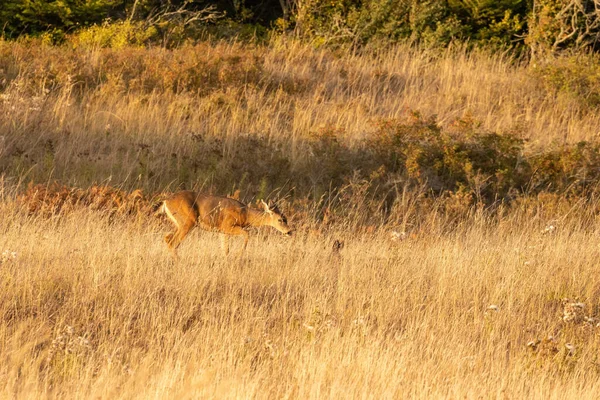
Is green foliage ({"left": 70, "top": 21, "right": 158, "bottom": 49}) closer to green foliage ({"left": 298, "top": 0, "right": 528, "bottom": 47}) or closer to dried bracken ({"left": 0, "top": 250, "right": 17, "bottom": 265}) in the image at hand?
green foliage ({"left": 298, "top": 0, "right": 528, "bottom": 47})

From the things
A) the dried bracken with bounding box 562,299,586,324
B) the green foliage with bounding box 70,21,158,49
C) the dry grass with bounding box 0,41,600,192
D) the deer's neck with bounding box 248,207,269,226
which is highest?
the dried bracken with bounding box 562,299,586,324

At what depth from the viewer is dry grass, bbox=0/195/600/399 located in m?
6.15

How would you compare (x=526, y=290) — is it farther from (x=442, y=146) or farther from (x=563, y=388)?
(x=442, y=146)

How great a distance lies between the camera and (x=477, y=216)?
37.2 ft

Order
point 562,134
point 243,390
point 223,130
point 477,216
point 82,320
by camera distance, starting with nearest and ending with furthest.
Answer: point 243,390 → point 82,320 → point 477,216 → point 223,130 → point 562,134

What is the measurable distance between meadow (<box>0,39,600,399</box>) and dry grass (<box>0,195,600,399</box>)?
3cm

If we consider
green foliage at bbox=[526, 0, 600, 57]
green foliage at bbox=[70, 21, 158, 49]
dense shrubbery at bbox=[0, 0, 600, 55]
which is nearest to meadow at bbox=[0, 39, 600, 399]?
green foliage at bbox=[70, 21, 158, 49]

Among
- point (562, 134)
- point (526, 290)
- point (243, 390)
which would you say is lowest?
point (562, 134)

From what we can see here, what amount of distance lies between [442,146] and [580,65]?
5.82 m

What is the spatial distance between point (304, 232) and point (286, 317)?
2.53m

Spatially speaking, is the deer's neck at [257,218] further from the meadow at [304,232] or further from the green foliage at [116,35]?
the green foliage at [116,35]

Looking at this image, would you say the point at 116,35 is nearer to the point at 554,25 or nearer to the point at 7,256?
the point at 554,25

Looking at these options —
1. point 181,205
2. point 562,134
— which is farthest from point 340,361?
point 562,134

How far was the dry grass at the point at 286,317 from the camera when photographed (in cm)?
615
